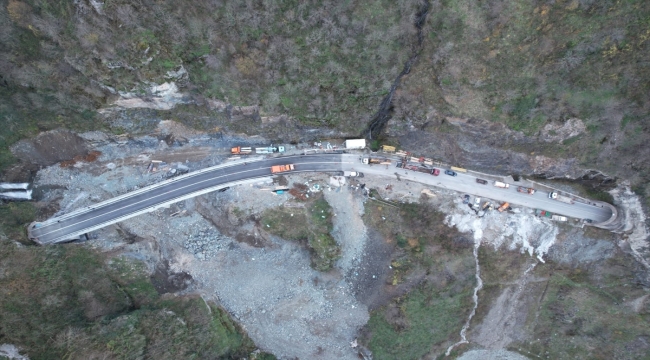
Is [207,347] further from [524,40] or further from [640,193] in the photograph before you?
[640,193]

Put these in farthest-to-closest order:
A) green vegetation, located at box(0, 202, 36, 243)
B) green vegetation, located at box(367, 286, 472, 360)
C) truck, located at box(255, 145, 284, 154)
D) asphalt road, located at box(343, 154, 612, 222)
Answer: truck, located at box(255, 145, 284, 154)
green vegetation, located at box(367, 286, 472, 360)
asphalt road, located at box(343, 154, 612, 222)
green vegetation, located at box(0, 202, 36, 243)

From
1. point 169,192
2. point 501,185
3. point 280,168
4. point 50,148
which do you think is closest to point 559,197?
point 501,185

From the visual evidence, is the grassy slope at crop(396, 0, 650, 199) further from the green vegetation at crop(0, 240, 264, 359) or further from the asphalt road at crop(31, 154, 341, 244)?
the green vegetation at crop(0, 240, 264, 359)

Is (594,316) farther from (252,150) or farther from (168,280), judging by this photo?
(168,280)

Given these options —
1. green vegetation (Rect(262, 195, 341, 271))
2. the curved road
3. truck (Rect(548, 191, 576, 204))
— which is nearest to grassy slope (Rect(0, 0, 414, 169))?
the curved road

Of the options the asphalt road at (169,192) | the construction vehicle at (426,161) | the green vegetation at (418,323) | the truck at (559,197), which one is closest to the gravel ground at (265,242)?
the asphalt road at (169,192)
